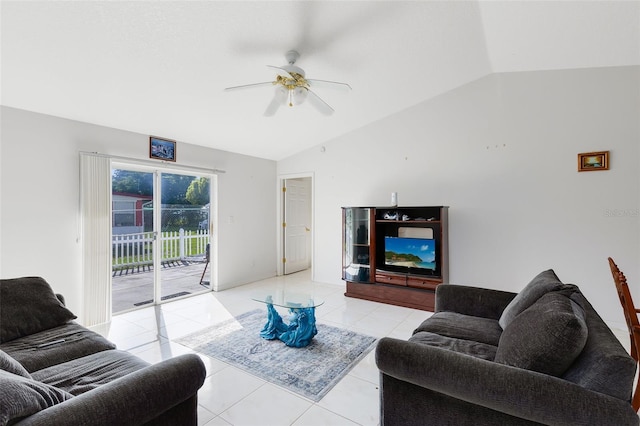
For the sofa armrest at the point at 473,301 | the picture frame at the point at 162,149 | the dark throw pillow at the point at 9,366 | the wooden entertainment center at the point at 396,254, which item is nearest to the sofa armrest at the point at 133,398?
the dark throw pillow at the point at 9,366

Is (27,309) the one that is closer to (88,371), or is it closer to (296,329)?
(88,371)

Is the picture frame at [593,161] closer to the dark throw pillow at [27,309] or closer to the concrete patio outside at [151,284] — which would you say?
the dark throw pillow at [27,309]

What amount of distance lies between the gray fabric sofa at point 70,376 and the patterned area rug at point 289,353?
39.5 inches

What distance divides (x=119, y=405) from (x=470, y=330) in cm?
213

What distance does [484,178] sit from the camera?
13.1 ft

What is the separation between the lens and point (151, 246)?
421 centimetres

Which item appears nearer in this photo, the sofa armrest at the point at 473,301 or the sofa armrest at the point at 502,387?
the sofa armrest at the point at 502,387

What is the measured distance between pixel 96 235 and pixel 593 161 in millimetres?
5937

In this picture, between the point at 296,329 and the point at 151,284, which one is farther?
the point at 151,284

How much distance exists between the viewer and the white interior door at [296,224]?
247 inches

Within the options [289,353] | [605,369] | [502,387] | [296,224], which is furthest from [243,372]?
[296,224]

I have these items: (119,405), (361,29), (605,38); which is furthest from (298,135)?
(119,405)

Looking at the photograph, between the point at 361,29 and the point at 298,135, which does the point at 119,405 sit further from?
the point at 298,135

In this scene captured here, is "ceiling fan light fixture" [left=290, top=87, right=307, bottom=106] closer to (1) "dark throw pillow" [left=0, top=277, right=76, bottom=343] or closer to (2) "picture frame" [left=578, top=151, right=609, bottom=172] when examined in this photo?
(1) "dark throw pillow" [left=0, top=277, right=76, bottom=343]
